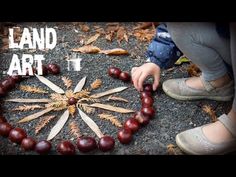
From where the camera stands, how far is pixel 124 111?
6.04 ft

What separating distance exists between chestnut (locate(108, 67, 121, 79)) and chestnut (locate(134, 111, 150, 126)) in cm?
33

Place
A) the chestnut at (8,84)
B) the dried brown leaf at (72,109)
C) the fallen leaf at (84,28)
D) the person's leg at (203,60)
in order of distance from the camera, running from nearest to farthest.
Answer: the person's leg at (203,60) < the dried brown leaf at (72,109) < the chestnut at (8,84) < the fallen leaf at (84,28)

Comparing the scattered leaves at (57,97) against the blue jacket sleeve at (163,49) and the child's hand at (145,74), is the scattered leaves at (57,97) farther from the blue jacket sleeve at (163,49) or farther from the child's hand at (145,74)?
the blue jacket sleeve at (163,49)

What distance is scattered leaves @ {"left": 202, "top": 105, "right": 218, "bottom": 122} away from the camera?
1.79m

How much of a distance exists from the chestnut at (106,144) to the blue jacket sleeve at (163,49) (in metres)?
0.48

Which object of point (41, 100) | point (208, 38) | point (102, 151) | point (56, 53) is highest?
point (208, 38)

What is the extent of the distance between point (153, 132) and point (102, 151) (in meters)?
0.25

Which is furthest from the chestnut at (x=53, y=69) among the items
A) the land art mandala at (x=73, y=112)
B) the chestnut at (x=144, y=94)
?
the chestnut at (x=144, y=94)

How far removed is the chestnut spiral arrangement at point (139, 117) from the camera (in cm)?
167

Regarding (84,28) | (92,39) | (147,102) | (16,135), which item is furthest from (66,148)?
(84,28)

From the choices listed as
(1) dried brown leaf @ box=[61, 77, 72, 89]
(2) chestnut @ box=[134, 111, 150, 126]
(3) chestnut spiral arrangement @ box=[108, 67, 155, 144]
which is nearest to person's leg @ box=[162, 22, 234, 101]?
(3) chestnut spiral arrangement @ box=[108, 67, 155, 144]

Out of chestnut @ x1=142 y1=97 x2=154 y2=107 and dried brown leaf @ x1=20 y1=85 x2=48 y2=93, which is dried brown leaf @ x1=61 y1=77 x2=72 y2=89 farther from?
chestnut @ x1=142 y1=97 x2=154 y2=107
